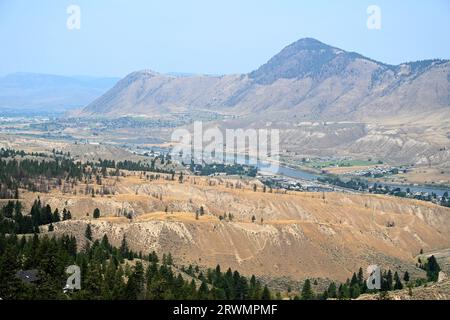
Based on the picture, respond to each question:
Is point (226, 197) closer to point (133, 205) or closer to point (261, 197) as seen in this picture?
point (261, 197)

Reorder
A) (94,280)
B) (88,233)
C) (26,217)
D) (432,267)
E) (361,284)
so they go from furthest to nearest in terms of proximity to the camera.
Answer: (432,267) < (26,217) < (88,233) < (361,284) < (94,280)

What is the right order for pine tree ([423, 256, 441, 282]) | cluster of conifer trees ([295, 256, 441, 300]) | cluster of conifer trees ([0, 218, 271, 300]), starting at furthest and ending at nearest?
pine tree ([423, 256, 441, 282]) < cluster of conifer trees ([295, 256, 441, 300]) < cluster of conifer trees ([0, 218, 271, 300])

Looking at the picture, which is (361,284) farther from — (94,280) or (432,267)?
(94,280)

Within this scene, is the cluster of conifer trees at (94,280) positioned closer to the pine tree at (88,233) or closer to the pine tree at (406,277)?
the pine tree at (88,233)

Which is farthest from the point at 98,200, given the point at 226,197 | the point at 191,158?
the point at 191,158

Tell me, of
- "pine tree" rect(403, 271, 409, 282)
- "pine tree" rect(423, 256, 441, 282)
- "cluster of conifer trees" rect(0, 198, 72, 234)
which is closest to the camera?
"cluster of conifer trees" rect(0, 198, 72, 234)

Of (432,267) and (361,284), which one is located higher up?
(361,284)

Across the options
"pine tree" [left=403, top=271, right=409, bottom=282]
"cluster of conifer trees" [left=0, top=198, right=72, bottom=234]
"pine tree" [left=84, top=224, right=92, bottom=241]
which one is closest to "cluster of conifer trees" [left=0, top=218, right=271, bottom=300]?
"cluster of conifer trees" [left=0, top=198, right=72, bottom=234]

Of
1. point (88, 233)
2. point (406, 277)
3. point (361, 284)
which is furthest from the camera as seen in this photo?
point (88, 233)

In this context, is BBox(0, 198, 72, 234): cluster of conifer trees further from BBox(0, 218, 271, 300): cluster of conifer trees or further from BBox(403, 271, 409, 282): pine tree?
BBox(403, 271, 409, 282): pine tree

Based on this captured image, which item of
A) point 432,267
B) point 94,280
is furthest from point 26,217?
point 432,267

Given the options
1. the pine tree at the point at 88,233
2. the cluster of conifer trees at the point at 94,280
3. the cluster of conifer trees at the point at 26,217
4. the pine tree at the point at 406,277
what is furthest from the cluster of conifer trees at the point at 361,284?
the cluster of conifer trees at the point at 26,217
